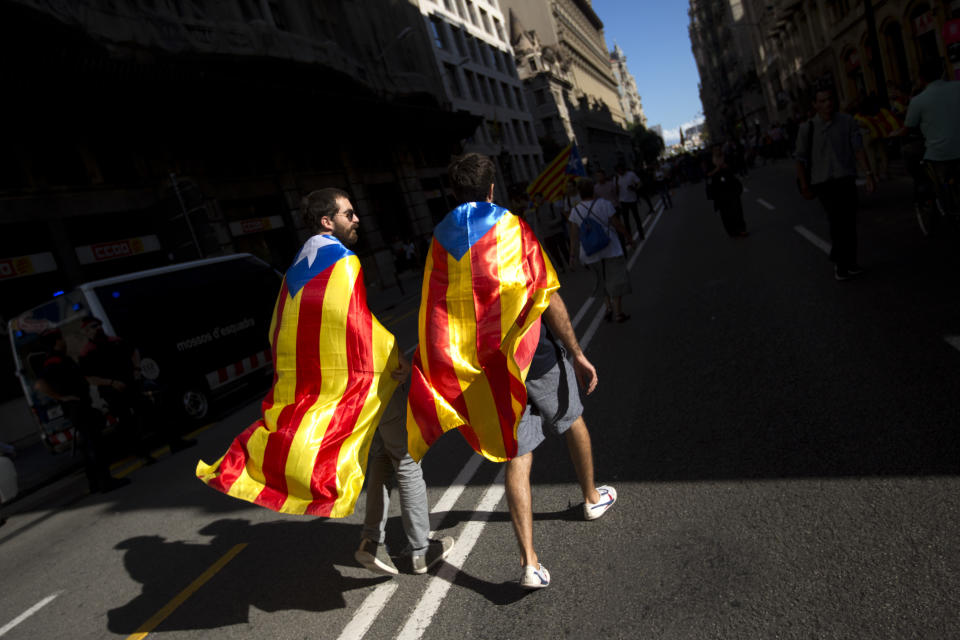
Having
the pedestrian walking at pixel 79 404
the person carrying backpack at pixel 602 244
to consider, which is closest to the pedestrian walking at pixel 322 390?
the pedestrian walking at pixel 79 404

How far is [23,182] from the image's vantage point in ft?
47.1

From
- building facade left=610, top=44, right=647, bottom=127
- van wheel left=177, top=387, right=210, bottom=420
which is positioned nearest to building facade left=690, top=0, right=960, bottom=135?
van wheel left=177, top=387, right=210, bottom=420

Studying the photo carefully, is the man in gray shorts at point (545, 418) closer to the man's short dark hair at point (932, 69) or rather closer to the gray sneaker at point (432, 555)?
the gray sneaker at point (432, 555)

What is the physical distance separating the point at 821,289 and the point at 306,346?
19.9 ft

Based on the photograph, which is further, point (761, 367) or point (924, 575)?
point (761, 367)

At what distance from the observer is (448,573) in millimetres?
3311

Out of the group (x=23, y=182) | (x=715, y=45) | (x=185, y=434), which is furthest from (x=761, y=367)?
(x=715, y=45)

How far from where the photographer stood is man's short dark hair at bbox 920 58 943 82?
6930 millimetres

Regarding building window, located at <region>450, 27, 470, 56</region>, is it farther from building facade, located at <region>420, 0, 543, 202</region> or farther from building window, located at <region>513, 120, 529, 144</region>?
building window, located at <region>513, 120, 529, 144</region>

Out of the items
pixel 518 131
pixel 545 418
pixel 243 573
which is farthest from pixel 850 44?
pixel 243 573

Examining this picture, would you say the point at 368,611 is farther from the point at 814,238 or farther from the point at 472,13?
the point at 472,13

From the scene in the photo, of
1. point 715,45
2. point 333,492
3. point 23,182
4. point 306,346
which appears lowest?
point 333,492

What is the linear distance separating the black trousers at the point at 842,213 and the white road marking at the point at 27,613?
7.67m

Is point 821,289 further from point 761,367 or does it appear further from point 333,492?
point 333,492
